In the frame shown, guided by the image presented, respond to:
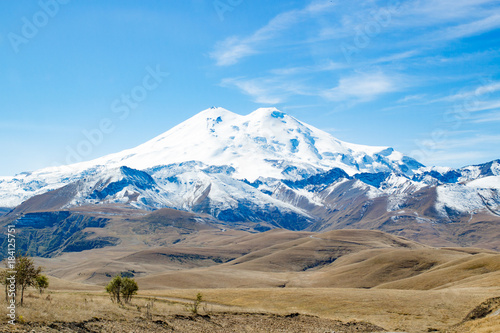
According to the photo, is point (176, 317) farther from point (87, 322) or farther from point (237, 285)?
point (237, 285)

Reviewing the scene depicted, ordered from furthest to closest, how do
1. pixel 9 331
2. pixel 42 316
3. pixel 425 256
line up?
pixel 425 256
pixel 42 316
pixel 9 331

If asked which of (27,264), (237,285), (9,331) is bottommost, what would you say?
(237,285)

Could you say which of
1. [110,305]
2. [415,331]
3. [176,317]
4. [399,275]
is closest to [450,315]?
[415,331]

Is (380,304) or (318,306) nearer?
(380,304)

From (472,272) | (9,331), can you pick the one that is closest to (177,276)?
(472,272)

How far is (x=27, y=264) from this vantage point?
42562mm

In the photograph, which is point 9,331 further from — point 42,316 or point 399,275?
point 399,275

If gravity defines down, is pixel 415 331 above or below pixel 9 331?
below

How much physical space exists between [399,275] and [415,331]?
355ft

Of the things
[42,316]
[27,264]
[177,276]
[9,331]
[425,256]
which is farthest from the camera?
[177,276]

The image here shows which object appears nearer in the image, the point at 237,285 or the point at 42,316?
the point at 42,316

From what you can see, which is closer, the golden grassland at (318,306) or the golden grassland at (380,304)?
the golden grassland at (318,306)

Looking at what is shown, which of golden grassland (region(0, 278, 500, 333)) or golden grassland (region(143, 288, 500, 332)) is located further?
golden grassland (region(143, 288, 500, 332))

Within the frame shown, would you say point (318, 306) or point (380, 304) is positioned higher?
point (380, 304)
